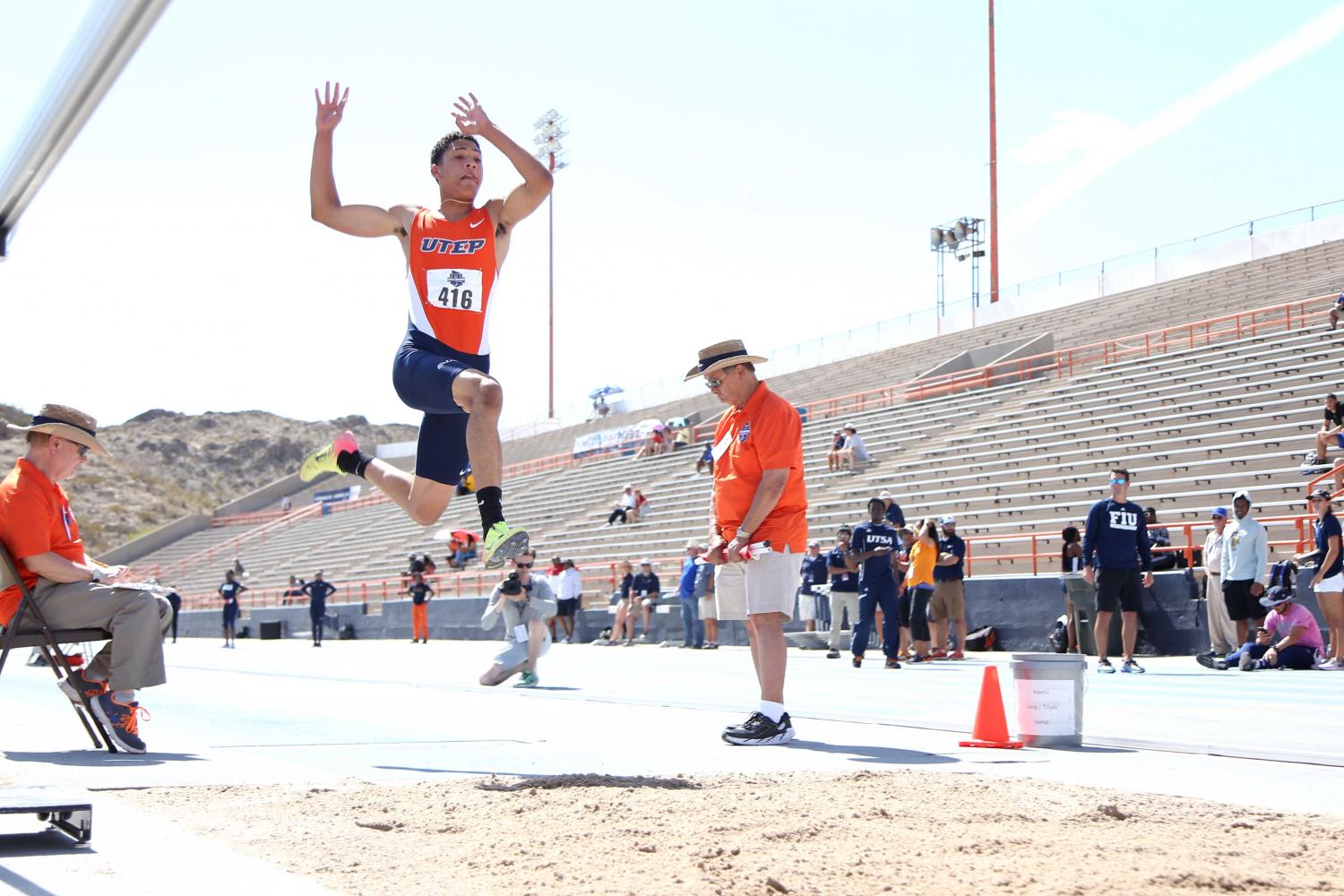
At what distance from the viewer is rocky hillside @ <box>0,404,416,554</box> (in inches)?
2965

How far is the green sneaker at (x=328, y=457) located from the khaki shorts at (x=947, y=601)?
33.0ft

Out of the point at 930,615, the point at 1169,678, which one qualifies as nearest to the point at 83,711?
the point at 1169,678

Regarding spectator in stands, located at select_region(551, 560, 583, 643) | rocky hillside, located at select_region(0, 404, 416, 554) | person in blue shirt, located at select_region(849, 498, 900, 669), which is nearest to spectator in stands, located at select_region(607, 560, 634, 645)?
spectator in stands, located at select_region(551, 560, 583, 643)

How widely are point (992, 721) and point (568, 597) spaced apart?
19013mm

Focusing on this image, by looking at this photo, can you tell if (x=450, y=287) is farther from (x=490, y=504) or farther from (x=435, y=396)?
(x=490, y=504)

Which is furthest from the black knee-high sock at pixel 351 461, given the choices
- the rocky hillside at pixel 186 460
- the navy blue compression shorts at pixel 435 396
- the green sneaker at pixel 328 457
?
the rocky hillside at pixel 186 460

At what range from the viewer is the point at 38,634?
19.2 ft

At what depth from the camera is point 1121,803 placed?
13.2 feet

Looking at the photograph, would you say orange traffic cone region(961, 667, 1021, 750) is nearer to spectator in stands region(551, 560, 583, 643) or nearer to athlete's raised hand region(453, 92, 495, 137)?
athlete's raised hand region(453, 92, 495, 137)

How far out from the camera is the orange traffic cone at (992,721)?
6.19 m

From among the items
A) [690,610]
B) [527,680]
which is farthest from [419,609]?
[527,680]

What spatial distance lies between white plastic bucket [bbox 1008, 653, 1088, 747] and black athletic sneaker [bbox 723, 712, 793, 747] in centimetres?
115

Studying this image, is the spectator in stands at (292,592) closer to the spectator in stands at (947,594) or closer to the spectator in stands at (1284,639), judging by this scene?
the spectator in stands at (947,594)

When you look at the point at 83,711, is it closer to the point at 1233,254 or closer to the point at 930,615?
the point at 930,615
